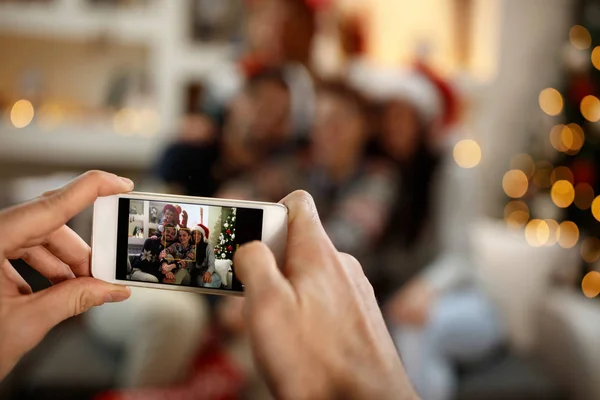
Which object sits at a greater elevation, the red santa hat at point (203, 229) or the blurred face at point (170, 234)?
the red santa hat at point (203, 229)

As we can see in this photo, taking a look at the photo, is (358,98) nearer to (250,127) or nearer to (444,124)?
(250,127)

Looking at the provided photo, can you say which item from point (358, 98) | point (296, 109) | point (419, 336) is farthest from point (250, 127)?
point (419, 336)

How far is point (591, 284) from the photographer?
5.93ft

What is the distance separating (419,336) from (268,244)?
3.86 ft

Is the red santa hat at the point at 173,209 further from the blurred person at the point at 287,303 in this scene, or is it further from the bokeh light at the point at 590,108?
the bokeh light at the point at 590,108

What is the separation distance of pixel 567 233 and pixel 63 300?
1.95 metres

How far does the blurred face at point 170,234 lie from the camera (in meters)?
0.41

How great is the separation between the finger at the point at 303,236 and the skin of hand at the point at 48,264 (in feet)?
0.38

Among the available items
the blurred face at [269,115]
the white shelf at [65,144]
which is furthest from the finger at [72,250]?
the white shelf at [65,144]

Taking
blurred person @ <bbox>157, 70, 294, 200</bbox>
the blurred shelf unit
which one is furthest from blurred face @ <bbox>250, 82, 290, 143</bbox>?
the blurred shelf unit

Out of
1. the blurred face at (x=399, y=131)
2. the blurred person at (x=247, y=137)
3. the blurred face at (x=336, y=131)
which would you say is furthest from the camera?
A: the blurred face at (x=399, y=131)

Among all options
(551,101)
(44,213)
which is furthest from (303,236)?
(551,101)

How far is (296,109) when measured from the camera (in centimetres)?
168

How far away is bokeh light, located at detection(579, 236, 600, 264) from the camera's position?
6.17ft
